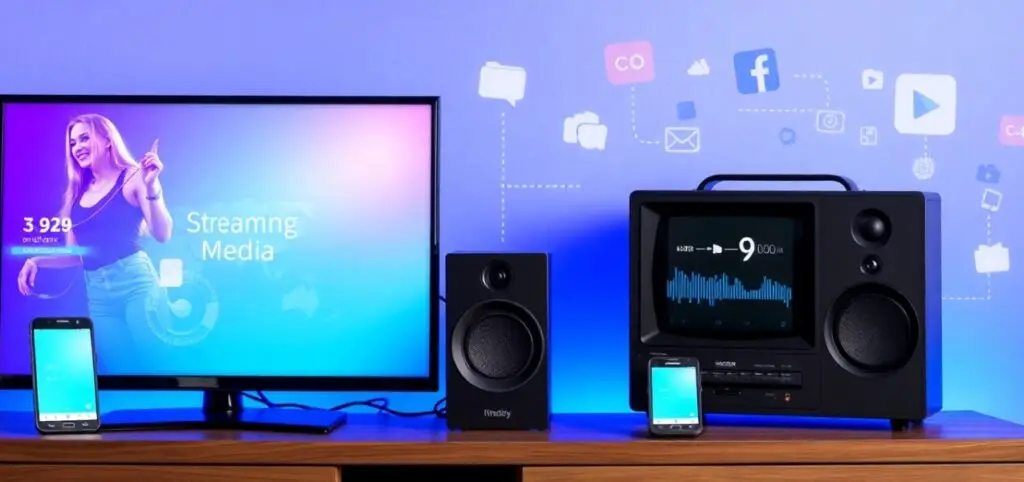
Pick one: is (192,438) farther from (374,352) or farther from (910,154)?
(910,154)

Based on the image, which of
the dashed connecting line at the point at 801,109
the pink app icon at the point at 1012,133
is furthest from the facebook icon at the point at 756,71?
the pink app icon at the point at 1012,133

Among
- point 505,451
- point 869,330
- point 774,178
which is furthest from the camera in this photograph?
point 774,178

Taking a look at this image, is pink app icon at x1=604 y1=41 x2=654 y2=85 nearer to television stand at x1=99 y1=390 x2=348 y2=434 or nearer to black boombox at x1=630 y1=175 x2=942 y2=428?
black boombox at x1=630 y1=175 x2=942 y2=428

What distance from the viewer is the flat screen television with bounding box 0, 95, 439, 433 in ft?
5.19

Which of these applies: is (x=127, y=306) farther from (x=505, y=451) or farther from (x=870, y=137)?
(x=870, y=137)

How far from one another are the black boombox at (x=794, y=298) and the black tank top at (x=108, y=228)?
679 mm

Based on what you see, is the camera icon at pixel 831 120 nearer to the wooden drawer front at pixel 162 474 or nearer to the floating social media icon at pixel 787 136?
the floating social media icon at pixel 787 136

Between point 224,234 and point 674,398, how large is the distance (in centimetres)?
64

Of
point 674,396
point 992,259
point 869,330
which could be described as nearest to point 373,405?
point 674,396

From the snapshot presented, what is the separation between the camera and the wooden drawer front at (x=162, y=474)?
141cm

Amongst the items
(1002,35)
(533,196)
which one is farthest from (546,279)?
(1002,35)

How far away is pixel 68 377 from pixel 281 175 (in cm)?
38

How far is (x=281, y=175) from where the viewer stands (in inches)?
62.6

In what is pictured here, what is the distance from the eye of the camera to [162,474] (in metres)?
1.41
